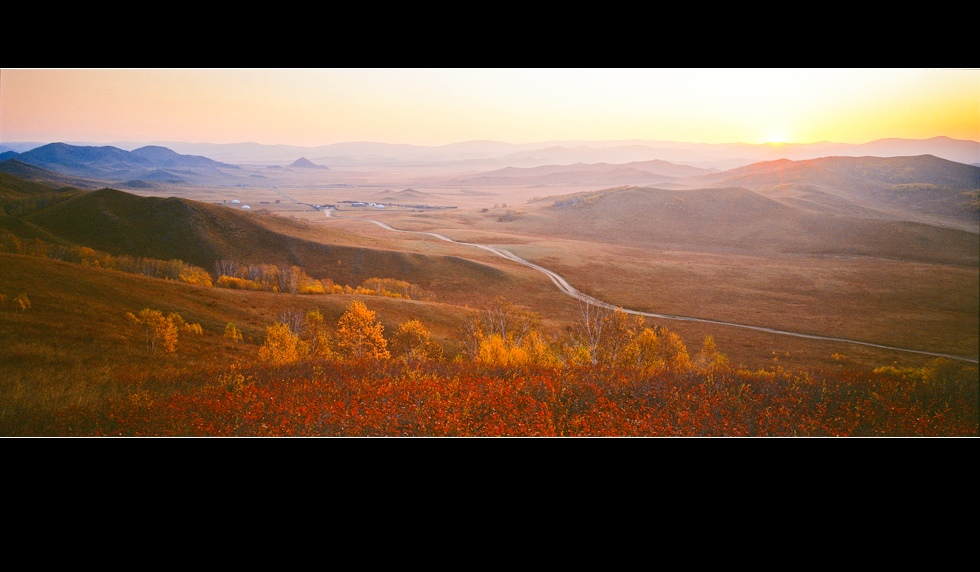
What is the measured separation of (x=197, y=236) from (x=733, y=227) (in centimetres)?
1330

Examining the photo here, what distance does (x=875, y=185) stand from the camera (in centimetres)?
1281

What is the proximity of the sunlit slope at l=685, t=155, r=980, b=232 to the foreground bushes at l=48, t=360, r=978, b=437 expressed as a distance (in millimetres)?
4234

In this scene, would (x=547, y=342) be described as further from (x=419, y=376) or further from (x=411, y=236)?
(x=411, y=236)

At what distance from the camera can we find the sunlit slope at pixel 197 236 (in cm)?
1102

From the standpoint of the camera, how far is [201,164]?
1156 cm

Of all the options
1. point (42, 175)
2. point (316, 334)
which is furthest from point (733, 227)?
point (42, 175)

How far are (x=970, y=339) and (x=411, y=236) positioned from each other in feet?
41.3

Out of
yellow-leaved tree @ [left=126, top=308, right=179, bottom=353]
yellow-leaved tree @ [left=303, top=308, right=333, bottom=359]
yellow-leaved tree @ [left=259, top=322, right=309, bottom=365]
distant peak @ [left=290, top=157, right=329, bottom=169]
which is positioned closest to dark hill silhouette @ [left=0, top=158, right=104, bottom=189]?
yellow-leaved tree @ [left=126, top=308, right=179, bottom=353]

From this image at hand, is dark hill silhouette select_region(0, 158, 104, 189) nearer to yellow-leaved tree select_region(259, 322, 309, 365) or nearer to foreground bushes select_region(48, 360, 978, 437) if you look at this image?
yellow-leaved tree select_region(259, 322, 309, 365)

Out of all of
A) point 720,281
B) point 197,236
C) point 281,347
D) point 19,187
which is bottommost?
point 281,347

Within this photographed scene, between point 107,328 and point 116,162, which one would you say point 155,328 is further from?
point 116,162
